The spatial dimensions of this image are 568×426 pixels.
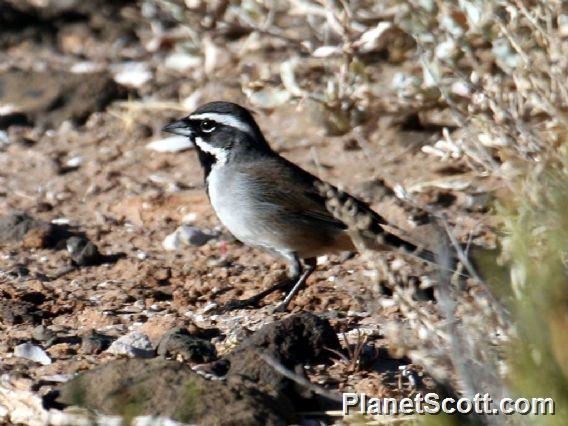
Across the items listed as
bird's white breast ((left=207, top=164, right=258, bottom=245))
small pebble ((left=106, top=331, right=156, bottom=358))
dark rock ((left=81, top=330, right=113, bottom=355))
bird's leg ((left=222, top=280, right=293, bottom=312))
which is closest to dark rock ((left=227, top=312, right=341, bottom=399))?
small pebble ((left=106, top=331, right=156, bottom=358))

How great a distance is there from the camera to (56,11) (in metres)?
10.7

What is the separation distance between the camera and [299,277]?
6711mm

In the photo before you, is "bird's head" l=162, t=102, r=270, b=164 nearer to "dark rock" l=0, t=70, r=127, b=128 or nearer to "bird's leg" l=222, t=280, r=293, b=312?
"bird's leg" l=222, t=280, r=293, b=312

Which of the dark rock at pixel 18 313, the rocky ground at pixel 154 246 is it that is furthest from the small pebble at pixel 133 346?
the dark rock at pixel 18 313

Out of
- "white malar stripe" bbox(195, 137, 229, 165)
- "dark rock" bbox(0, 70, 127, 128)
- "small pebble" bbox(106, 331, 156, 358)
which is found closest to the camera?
"small pebble" bbox(106, 331, 156, 358)

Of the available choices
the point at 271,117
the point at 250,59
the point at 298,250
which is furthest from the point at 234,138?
the point at 250,59

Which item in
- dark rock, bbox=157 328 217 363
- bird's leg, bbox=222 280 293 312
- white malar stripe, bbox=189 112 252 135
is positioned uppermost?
white malar stripe, bbox=189 112 252 135

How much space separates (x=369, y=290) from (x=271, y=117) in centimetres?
302

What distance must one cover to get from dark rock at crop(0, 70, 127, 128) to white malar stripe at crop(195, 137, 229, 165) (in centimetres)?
232

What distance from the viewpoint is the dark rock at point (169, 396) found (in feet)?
14.3

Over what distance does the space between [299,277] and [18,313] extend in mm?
1725

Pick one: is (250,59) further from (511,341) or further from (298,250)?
(511,341)

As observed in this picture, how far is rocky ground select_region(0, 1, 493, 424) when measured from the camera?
186 inches

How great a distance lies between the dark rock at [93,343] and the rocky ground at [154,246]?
2 centimetres
